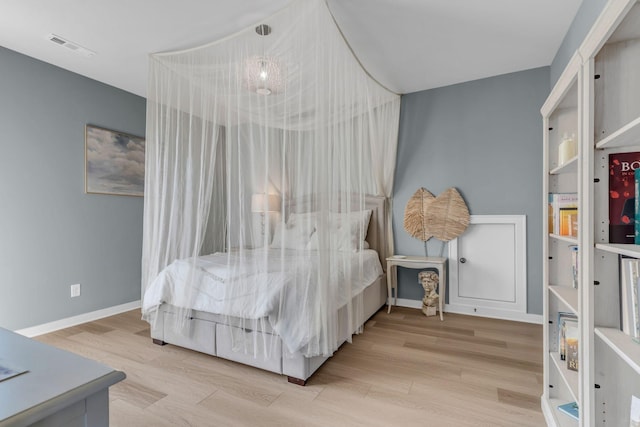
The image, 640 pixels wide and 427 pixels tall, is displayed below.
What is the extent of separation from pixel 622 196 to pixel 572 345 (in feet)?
2.78

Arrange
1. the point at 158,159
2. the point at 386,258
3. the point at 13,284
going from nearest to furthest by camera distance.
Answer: the point at 158,159
the point at 13,284
the point at 386,258

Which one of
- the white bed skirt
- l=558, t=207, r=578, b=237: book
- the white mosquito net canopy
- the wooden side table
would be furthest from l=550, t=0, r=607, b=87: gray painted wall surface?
the white bed skirt

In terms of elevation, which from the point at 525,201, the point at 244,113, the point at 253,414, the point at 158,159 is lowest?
the point at 253,414

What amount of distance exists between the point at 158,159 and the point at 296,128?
1281 millimetres

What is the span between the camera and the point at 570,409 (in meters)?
1.59

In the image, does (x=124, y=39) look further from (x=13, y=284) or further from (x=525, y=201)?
(x=525, y=201)

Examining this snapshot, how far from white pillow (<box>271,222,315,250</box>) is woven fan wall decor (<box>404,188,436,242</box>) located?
207 centimetres

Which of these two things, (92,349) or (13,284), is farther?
(13,284)

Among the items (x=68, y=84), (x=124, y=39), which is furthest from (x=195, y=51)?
(x=68, y=84)

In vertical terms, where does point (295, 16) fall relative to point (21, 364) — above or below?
above

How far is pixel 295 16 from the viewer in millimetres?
1962

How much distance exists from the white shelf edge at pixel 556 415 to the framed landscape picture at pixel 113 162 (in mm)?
4267

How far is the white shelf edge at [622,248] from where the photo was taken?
2.96ft

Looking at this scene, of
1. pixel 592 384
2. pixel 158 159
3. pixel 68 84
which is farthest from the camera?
pixel 68 84
